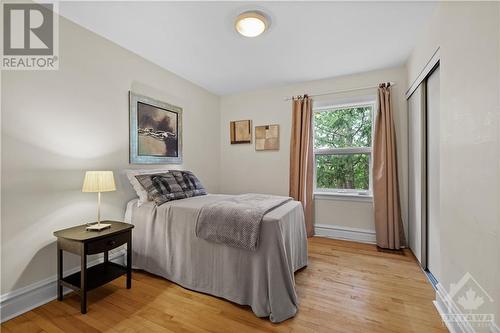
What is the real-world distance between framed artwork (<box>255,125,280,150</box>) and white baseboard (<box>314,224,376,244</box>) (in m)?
1.47

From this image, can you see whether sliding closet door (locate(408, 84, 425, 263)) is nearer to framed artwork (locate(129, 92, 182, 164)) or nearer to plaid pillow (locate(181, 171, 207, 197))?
plaid pillow (locate(181, 171, 207, 197))

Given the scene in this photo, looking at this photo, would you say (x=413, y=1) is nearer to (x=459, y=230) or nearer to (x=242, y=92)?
(x=459, y=230)

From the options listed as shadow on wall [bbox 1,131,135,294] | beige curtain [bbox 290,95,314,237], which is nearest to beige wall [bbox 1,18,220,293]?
shadow on wall [bbox 1,131,135,294]

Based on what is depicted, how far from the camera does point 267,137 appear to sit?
12.1ft

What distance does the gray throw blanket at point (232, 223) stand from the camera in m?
1.62

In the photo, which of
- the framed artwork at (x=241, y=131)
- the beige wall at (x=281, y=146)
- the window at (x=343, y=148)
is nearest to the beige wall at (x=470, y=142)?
the beige wall at (x=281, y=146)

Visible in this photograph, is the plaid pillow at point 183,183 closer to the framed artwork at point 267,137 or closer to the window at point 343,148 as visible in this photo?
the framed artwork at point 267,137

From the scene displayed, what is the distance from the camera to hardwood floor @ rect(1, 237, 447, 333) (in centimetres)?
146

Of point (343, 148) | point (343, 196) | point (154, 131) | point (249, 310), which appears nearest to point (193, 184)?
point (154, 131)

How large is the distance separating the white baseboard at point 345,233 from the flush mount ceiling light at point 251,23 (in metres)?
2.78

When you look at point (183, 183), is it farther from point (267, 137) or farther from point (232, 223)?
point (267, 137)

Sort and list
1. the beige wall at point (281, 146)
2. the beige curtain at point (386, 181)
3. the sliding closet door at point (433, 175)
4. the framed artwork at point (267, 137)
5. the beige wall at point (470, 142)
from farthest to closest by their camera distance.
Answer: the framed artwork at point (267, 137)
the beige wall at point (281, 146)
the beige curtain at point (386, 181)
the sliding closet door at point (433, 175)
the beige wall at point (470, 142)

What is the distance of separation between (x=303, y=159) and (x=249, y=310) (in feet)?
7.30

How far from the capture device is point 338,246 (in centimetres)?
293
